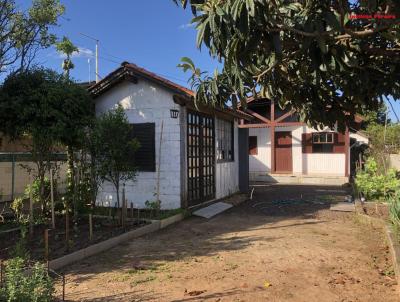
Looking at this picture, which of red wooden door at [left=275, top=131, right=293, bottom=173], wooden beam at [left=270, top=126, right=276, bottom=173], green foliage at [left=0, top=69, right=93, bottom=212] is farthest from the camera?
red wooden door at [left=275, top=131, right=293, bottom=173]

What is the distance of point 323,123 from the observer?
4.77 m

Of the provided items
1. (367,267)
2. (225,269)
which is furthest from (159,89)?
(367,267)

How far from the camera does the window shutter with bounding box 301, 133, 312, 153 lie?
2312 cm

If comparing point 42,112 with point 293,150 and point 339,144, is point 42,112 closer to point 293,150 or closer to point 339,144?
point 293,150

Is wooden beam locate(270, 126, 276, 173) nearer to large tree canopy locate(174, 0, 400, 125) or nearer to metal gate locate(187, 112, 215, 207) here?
metal gate locate(187, 112, 215, 207)

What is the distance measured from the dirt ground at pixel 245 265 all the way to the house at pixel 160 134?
57.1 inches

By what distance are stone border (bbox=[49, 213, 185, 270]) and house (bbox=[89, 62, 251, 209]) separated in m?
1.11

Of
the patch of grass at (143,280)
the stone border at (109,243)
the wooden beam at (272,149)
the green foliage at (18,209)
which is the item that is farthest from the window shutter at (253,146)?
the patch of grass at (143,280)

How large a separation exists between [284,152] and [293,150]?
1.67 ft

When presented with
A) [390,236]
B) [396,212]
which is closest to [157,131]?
[396,212]

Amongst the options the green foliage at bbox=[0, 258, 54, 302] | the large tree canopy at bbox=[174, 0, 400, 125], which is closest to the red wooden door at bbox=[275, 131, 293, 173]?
the large tree canopy at bbox=[174, 0, 400, 125]

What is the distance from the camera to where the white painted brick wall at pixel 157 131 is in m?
10.9

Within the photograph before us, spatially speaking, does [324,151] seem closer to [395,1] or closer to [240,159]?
[240,159]

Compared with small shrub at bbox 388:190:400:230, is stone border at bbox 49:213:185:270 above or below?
below
